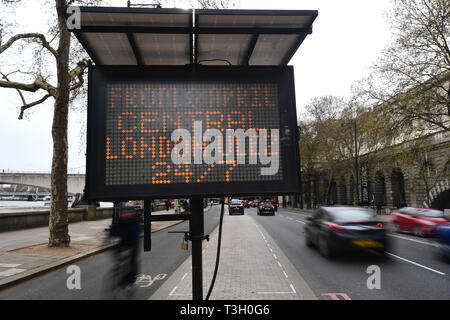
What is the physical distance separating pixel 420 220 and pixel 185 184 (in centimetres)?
1593

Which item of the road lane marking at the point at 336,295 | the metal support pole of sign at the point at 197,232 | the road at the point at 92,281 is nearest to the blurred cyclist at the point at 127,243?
the road at the point at 92,281

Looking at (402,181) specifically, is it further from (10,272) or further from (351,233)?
(10,272)

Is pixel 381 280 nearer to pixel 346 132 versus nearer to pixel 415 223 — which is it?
pixel 415 223

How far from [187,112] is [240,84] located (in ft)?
1.46

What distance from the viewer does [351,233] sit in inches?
344

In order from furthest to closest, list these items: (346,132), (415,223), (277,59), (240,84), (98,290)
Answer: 1. (346,132)
2. (415,223)
3. (98,290)
4. (277,59)
5. (240,84)

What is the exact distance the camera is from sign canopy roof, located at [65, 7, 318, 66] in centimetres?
192

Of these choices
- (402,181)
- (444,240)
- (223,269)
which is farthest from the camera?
(402,181)

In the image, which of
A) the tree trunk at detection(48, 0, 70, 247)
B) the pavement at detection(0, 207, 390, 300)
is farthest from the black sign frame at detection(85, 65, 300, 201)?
the tree trunk at detection(48, 0, 70, 247)

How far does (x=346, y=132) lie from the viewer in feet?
125

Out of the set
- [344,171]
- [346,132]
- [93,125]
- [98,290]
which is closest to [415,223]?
[98,290]

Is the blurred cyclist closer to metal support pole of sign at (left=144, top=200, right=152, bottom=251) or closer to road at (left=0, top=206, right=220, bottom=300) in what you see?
road at (left=0, top=206, right=220, bottom=300)
